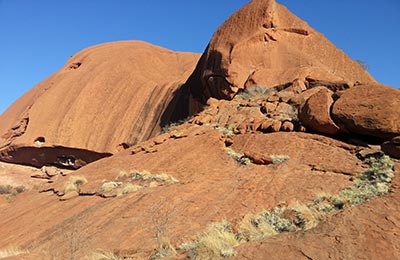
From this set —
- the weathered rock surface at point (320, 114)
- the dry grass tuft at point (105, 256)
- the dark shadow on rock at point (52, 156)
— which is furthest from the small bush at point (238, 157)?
the dark shadow on rock at point (52, 156)

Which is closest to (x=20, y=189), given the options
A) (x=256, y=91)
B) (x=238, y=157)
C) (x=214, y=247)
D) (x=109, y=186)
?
(x=109, y=186)

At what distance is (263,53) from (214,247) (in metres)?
13.5

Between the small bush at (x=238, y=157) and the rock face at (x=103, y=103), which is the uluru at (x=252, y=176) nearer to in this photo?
the small bush at (x=238, y=157)

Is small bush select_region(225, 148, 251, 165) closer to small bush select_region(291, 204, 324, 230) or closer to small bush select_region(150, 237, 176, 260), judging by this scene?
small bush select_region(291, 204, 324, 230)

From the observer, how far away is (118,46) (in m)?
33.6

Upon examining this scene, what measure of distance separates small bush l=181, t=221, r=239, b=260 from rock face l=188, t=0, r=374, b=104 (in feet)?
34.6

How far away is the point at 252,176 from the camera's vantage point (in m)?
10.4

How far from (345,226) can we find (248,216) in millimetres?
2353

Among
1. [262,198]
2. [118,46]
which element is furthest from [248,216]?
[118,46]

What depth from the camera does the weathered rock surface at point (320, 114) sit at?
11.0 metres

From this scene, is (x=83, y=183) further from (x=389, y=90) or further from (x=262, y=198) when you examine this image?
(x=389, y=90)

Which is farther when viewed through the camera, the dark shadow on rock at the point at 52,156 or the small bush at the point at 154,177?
the dark shadow on rock at the point at 52,156

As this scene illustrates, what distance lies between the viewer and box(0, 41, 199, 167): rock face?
26812 millimetres

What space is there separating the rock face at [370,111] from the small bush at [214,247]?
4603mm
